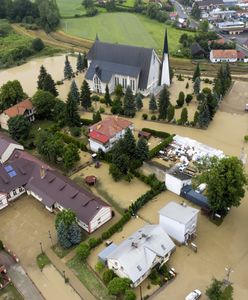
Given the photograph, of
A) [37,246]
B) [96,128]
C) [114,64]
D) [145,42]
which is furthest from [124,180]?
[145,42]

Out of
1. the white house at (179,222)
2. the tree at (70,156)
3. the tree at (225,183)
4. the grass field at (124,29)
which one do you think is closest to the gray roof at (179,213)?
the white house at (179,222)

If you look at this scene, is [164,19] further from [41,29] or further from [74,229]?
[74,229]

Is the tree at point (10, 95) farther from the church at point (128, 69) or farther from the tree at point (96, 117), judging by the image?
the tree at point (96, 117)

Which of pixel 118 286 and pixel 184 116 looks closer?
pixel 118 286

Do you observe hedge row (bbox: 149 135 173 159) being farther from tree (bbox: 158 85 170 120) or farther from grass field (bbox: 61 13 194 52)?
grass field (bbox: 61 13 194 52)

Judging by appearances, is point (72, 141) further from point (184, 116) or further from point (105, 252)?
point (105, 252)

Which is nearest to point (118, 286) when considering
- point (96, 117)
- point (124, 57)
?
point (96, 117)
